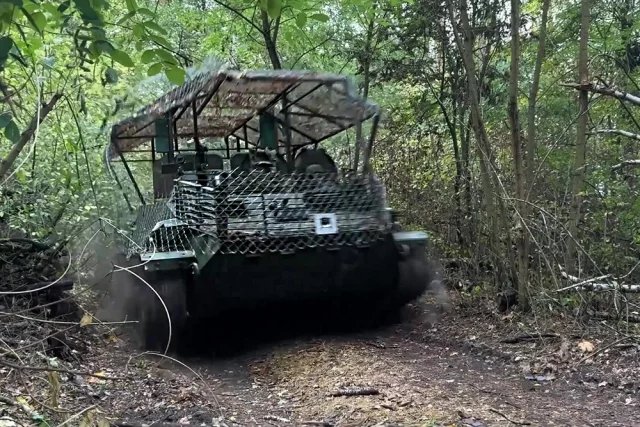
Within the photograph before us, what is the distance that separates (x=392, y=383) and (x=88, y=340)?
3.09 meters

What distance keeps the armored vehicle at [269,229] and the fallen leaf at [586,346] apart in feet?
5.90

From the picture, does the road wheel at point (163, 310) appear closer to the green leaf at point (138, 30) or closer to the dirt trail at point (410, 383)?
the dirt trail at point (410, 383)

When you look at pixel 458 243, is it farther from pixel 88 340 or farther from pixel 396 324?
pixel 88 340

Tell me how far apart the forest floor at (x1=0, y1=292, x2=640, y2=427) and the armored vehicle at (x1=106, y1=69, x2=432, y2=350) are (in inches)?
21.0

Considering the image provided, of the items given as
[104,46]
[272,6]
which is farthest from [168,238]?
[104,46]

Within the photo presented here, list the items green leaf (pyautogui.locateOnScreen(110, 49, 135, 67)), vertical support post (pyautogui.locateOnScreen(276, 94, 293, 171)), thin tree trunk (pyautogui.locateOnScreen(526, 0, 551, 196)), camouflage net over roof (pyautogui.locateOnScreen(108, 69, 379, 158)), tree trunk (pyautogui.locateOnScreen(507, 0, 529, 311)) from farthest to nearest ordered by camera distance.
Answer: vertical support post (pyautogui.locateOnScreen(276, 94, 293, 171))
camouflage net over roof (pyautogui.locateOnScreen(108, 69, 379, 158))
thin tree trunk (pyautogui.locateOnScreen(526, 0, 551, 196))
tree trunk (pyautogui.locateOnScreen(507, 0, 529, 311))
green leaf (pyautogui.locateOnScreen(110, 49, 135, 67))

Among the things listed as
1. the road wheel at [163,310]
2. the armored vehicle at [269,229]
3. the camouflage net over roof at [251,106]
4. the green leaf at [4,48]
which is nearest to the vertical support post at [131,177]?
the camouflage net over roof at [251,106]

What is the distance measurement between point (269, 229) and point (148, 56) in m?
3.43

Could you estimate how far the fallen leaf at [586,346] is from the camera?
5781mm

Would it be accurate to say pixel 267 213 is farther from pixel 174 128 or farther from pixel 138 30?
pixel 138 30

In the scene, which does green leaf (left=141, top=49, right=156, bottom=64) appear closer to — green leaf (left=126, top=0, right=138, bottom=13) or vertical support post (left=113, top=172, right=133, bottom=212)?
green leaf (left=126, top=0, right=138, bottom=13)

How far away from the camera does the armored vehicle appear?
21.1 ft

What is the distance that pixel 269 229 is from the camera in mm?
6465

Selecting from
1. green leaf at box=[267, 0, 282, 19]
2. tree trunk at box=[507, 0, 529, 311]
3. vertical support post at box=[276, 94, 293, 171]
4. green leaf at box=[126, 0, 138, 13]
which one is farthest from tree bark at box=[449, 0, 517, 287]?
green leaf at box=[126, 0, 138, 13]
